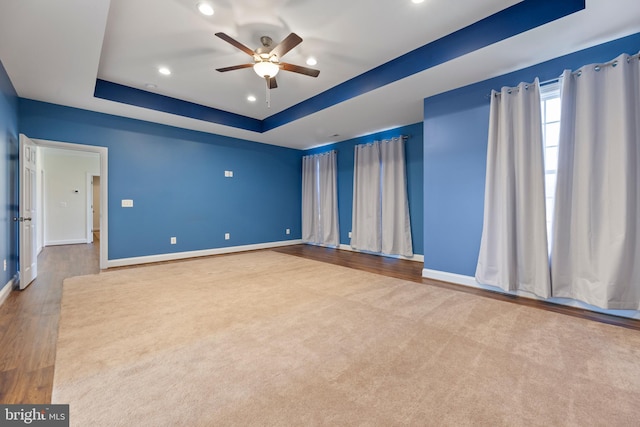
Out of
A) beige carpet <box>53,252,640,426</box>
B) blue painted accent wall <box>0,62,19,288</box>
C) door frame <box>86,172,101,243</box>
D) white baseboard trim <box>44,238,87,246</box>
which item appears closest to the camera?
beige carpet <box>53,252,640,426</box>

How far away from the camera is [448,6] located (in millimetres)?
2396

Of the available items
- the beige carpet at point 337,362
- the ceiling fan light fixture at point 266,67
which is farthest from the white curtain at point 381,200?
the ceiling fan light fixture at point 266,67

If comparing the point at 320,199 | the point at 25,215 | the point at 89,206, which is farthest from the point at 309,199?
the point at 89,206

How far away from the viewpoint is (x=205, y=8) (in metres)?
2.39

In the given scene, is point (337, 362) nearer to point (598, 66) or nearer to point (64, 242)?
point (598, 66)

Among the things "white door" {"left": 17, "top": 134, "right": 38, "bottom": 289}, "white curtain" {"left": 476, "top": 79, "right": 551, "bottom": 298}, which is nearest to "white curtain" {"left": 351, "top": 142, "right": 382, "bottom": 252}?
"white curtain" {"left": 476, "top": 79, "right": 551, "bottom": 298}

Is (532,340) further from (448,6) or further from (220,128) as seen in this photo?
(220,128)

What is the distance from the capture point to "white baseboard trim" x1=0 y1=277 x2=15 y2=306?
287 centimetres

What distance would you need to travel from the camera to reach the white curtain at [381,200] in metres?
5.17

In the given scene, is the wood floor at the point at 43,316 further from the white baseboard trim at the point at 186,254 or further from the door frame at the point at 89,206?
the door frame at the point at 89,206

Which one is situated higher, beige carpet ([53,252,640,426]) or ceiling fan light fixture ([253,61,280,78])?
ceiling fan light fixture ([253,61,280,78])

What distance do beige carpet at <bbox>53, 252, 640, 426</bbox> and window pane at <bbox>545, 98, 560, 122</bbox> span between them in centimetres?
207

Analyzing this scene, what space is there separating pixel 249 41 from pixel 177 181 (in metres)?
3.30

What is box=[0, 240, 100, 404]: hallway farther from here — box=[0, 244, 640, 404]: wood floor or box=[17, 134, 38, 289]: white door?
box=[17, 134, 38, 289]: white door
